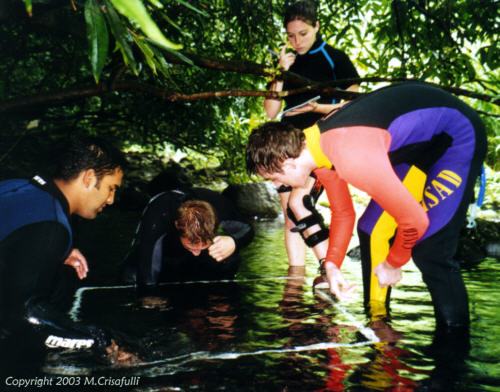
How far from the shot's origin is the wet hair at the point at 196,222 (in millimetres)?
3734

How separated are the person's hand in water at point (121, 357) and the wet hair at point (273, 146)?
1.24 meters

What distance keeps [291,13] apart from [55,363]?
10.9 ft

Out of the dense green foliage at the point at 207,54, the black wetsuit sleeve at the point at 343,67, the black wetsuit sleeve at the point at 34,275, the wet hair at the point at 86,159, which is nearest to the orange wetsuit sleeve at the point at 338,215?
the dense green foliage at the point at 207,54

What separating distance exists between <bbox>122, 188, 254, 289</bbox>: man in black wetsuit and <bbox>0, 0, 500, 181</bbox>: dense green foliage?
3.05ft

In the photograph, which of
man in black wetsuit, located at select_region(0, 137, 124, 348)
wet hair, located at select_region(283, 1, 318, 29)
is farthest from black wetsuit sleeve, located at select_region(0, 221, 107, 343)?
wet hair, located at select_region(283, 1, 318, 29)

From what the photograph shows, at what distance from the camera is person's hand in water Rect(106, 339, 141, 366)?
97.9 inches

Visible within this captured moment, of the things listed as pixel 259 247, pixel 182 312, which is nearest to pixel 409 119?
pixel 182 312

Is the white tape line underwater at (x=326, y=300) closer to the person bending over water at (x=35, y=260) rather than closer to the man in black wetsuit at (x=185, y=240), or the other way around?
the man in black wetsuit at (x=185, y=240)

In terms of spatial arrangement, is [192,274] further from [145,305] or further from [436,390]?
[436,390]

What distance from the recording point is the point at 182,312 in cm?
357

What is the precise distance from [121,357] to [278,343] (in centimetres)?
89

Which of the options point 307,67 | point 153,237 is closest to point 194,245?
point 153,237

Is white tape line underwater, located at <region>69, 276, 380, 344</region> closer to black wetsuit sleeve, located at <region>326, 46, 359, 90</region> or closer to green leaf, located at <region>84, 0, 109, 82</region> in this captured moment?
black wetsuit sleeve, located at <region>326, 46, 359, 90</region>

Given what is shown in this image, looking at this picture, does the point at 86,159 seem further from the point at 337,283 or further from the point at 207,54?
the point at 207,54
